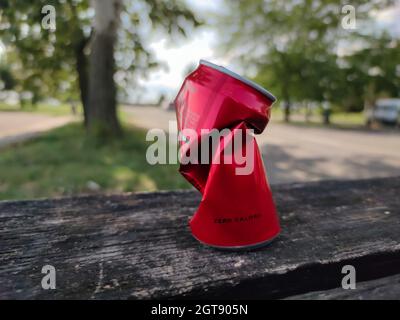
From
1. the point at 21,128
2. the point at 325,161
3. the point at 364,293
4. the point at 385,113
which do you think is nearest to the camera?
the point at 364,293

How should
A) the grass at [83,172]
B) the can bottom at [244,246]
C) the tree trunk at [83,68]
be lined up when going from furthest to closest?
1. the tree trunk at [83,68]
2. the grass at [83,172]
3. the can bottom at [244,246]

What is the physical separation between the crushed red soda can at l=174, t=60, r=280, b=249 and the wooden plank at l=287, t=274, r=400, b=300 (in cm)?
22

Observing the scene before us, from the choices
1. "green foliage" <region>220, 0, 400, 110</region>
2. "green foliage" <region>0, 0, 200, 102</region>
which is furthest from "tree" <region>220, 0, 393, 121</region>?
"green foliage" <region>0, 0, 200, 102</region>

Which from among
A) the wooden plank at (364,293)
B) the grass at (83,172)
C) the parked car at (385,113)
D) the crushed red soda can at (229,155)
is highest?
the crushed red soda can at (229,155)

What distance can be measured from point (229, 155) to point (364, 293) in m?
0.51

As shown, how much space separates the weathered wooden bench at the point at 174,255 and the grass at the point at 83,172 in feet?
7.02

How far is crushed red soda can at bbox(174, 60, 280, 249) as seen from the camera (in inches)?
37.8

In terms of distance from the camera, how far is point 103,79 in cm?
584

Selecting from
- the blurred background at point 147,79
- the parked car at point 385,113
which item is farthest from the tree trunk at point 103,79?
the parked car at point 385,113

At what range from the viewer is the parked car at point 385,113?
13.8 metres

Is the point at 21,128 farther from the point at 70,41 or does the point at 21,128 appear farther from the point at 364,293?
the point at 364,293

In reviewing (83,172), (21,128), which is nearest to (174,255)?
(83,172)

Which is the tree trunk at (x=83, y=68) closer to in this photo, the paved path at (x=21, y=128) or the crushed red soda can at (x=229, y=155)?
the paved path at (x=21, y=128)

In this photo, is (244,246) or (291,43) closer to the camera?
(244,246)
